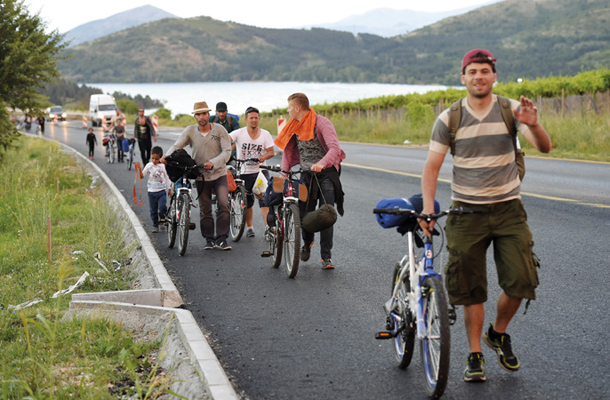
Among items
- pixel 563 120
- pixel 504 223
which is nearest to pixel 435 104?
pixel 563 120

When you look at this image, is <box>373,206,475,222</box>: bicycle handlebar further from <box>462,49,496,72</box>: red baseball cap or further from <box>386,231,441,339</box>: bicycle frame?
<box>462,49,496,72</box>: red baseball cap

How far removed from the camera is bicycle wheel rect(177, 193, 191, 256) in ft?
32.6

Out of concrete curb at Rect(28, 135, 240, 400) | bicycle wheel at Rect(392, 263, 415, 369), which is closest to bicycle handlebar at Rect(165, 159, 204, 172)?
concrete curb at Rect(28, 135, 240, 400)

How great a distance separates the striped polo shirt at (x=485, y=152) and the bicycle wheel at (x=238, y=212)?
6333 millimetres

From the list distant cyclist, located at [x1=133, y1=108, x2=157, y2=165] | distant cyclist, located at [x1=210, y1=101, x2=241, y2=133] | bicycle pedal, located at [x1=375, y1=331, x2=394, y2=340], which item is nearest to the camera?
bicycle pedal, located at [x1=375, y1=331, x2=394, y2=340]

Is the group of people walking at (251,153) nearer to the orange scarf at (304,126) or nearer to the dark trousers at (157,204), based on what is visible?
the orange scarf at (304,126)

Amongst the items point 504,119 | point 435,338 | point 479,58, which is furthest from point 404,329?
point 479,58

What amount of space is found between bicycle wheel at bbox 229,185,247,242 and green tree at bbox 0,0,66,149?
8588 millimetres

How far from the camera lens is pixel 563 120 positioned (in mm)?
25875

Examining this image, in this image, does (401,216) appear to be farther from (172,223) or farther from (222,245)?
(172,223)

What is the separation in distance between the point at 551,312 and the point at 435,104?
3464 cm

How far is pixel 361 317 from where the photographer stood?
22.1 feet

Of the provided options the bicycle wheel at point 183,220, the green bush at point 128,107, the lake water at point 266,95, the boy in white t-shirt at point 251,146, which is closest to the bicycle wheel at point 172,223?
the bicycle wheel at point 183,220

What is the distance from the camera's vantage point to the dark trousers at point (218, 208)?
1038 cm
